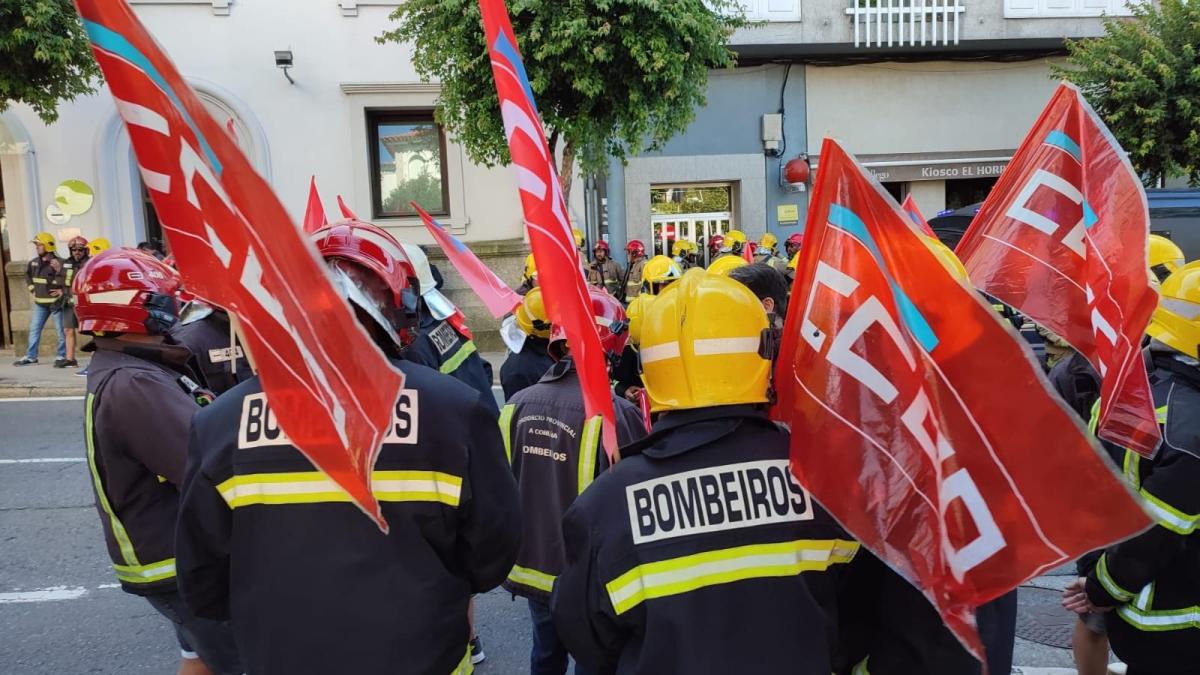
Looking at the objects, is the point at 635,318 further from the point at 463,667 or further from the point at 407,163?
the point at 407,163

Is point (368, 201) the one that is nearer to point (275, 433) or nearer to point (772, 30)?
point (772, 30)

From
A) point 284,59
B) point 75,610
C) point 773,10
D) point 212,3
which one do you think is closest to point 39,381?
point 284,59

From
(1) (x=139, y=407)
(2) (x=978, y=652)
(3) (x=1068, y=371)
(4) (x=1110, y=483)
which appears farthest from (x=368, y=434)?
(3) (x=1068, y=371)

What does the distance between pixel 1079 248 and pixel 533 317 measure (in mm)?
2662

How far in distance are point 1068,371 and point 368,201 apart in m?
12.1

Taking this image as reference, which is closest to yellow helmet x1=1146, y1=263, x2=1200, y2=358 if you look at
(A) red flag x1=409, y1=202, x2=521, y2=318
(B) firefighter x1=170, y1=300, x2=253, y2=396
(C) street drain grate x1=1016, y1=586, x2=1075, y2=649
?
(C) street drain grate x1=1016, y1=586, x2=1075, y2=649

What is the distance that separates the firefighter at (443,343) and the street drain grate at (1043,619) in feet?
9.92

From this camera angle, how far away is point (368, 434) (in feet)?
5.35

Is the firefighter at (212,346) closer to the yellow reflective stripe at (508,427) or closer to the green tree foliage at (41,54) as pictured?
the yellow reflective stripe at (508,427)

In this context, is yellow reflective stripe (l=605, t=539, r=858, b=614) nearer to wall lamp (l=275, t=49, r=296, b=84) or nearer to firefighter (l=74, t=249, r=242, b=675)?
firefighter (l=74, t=249, r=242, b=675)

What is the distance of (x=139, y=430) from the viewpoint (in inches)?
110

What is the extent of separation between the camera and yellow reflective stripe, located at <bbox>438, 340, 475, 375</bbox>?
14.4ft

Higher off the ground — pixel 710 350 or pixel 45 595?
pixel 710 350

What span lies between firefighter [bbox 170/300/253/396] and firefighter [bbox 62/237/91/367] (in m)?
8.82
